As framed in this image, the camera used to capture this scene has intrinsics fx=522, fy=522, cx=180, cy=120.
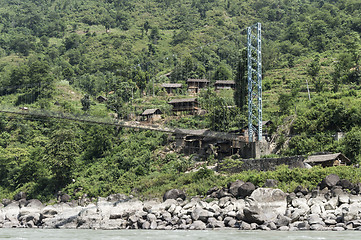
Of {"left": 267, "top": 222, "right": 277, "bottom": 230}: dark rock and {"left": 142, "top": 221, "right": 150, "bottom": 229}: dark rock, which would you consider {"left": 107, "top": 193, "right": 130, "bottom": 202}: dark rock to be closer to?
{"left": 142, "top": 221, "right": 150, "bottom": 229}: dark rock

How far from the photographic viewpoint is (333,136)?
3125cm

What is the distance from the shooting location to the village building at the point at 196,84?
50.4 meters

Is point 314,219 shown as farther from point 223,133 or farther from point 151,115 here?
point 151,115

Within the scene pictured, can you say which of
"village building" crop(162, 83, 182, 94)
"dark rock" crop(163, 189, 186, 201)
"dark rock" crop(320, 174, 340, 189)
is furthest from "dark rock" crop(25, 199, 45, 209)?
"village building" crop(162, 83, 182, 94)

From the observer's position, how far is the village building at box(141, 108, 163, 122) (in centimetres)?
4164

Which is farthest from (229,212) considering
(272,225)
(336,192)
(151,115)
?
(151,115)

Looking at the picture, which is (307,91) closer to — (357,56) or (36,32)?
(357,56)

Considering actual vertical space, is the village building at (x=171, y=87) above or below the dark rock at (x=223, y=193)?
above

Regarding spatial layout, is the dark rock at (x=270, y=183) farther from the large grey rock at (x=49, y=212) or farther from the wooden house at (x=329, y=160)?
the large grey rock at (x=49, y=212)

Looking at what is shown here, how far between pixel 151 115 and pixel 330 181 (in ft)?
64.7

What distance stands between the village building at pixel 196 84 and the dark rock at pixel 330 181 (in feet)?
86.6

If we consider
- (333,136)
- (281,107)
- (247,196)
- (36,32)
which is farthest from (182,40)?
(247,196)

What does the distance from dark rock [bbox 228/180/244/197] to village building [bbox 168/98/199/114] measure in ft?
51.7

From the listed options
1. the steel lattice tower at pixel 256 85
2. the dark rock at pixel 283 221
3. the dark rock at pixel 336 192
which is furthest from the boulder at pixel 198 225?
the steel lattice tower at pixel 256 85
